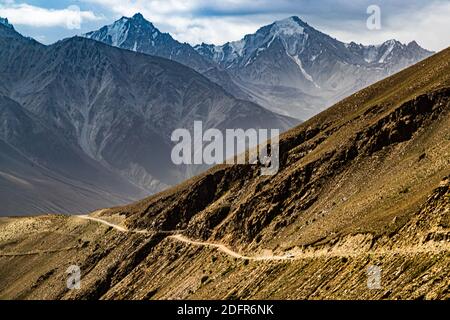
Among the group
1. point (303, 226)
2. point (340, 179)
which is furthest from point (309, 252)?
point (340, 179)

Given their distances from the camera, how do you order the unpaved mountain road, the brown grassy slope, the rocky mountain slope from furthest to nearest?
the brown grassy slope < the rocky mountain slope < the unpaved mountain road

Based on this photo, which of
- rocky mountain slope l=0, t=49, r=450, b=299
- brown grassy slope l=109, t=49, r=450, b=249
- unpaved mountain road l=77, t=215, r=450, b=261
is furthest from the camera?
brown grassy slope l=109, t=49, r=450, b=249

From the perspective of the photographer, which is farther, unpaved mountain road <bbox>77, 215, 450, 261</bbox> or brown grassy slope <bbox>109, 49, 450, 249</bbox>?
brown grassy slope <bbox>109, 49, 450, 249</bbox>

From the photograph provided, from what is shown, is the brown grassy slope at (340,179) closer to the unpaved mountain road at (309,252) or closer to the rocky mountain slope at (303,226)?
the rocky mountain slope at (303,226)

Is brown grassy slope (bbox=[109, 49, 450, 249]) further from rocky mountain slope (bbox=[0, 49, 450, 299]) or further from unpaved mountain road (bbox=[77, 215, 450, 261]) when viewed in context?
unpaved mountain road (bbox=[77, 215, 450, 261])

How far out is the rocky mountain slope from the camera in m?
56.7

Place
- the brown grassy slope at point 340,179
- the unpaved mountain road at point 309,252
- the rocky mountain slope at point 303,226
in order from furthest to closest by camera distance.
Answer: the brown grassy slope at point 340,179
the rocky mountain slope at point 303,226
the unpaved mountain road at point 309,252

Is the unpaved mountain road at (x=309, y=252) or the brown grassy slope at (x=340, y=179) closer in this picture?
the unpaved mountain road at (x=309, y=252)

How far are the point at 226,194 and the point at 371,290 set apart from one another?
64.8 meters

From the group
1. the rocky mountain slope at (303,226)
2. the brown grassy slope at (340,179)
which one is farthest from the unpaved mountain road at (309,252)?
the brown grassy slope at (340,179)

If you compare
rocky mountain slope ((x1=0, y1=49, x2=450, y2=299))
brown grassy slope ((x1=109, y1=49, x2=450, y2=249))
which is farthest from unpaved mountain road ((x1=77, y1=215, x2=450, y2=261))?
brown grassy slope ((x1=109, y1=49, x2=450, y2=249))

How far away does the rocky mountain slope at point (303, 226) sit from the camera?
56.7 m

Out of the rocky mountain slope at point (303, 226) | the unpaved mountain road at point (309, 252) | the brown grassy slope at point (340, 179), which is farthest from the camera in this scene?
the brown grassy slope at point (340, 179)
